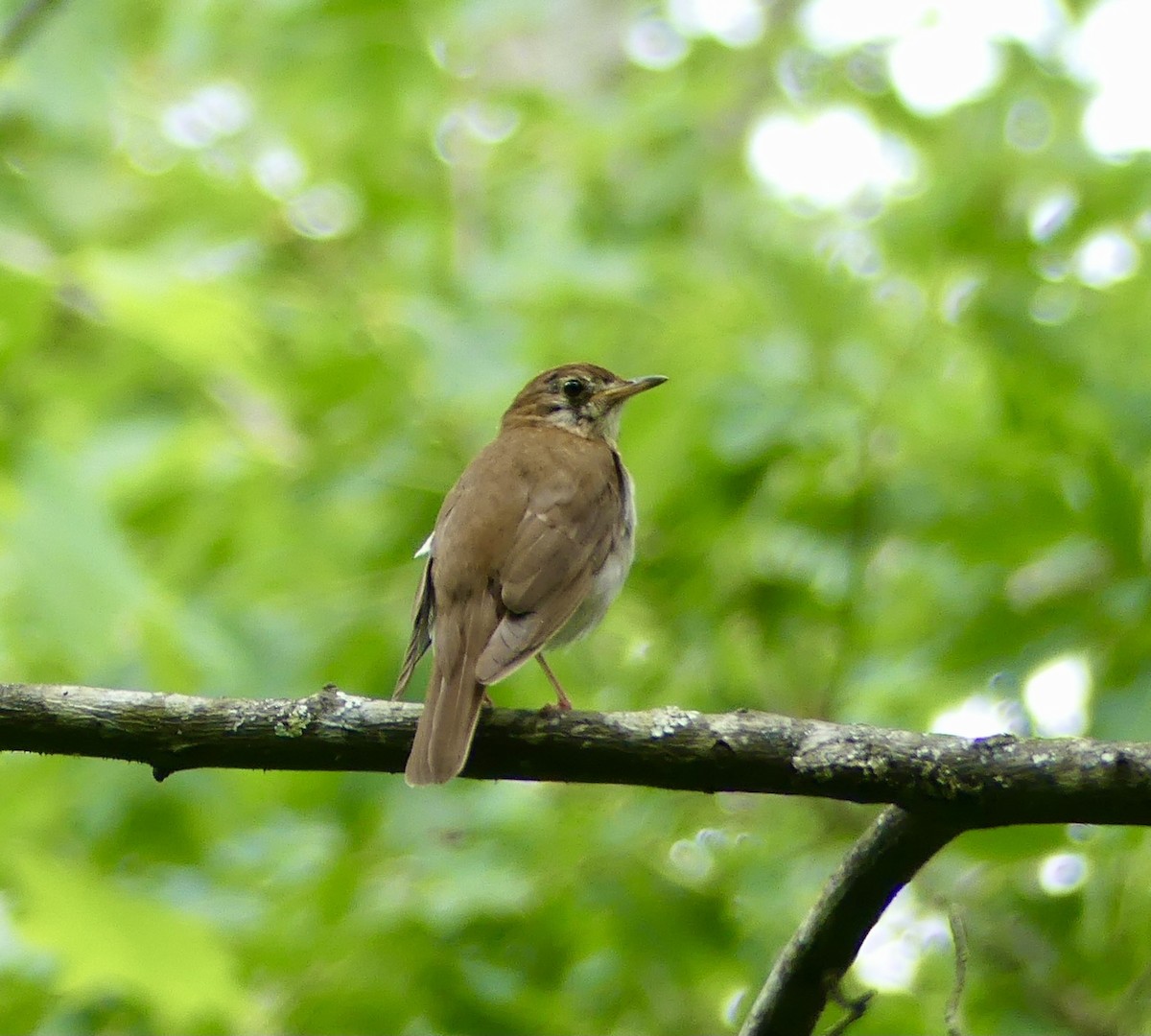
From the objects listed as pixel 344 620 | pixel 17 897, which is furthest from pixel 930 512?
pixel 17 897

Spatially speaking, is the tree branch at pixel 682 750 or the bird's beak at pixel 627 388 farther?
the bird's beak at pixel 627 388

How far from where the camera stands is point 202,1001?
4.23 meters

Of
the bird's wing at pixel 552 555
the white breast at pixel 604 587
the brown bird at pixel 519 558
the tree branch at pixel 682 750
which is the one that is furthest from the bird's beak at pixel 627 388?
the tree branch at pixel 682 750

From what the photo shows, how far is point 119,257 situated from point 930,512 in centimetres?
308

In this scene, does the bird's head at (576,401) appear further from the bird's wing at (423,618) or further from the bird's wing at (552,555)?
the bird's wing at (423,618)

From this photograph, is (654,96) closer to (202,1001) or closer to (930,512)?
(930,512)

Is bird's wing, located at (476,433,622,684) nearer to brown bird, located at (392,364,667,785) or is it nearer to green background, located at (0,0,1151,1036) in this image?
brown bird, located at (392,364,667,785)

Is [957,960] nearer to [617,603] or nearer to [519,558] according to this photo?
[519,558]

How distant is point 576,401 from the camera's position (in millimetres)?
6633

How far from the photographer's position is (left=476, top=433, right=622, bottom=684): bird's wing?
467cm

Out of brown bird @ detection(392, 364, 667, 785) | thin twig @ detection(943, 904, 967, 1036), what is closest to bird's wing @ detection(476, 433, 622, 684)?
brown bird @ detection(392, 364, 667, 785)

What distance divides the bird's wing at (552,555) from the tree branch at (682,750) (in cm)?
84

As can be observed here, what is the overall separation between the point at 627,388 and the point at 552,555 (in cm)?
143

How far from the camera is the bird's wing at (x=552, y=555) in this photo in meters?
4.67
